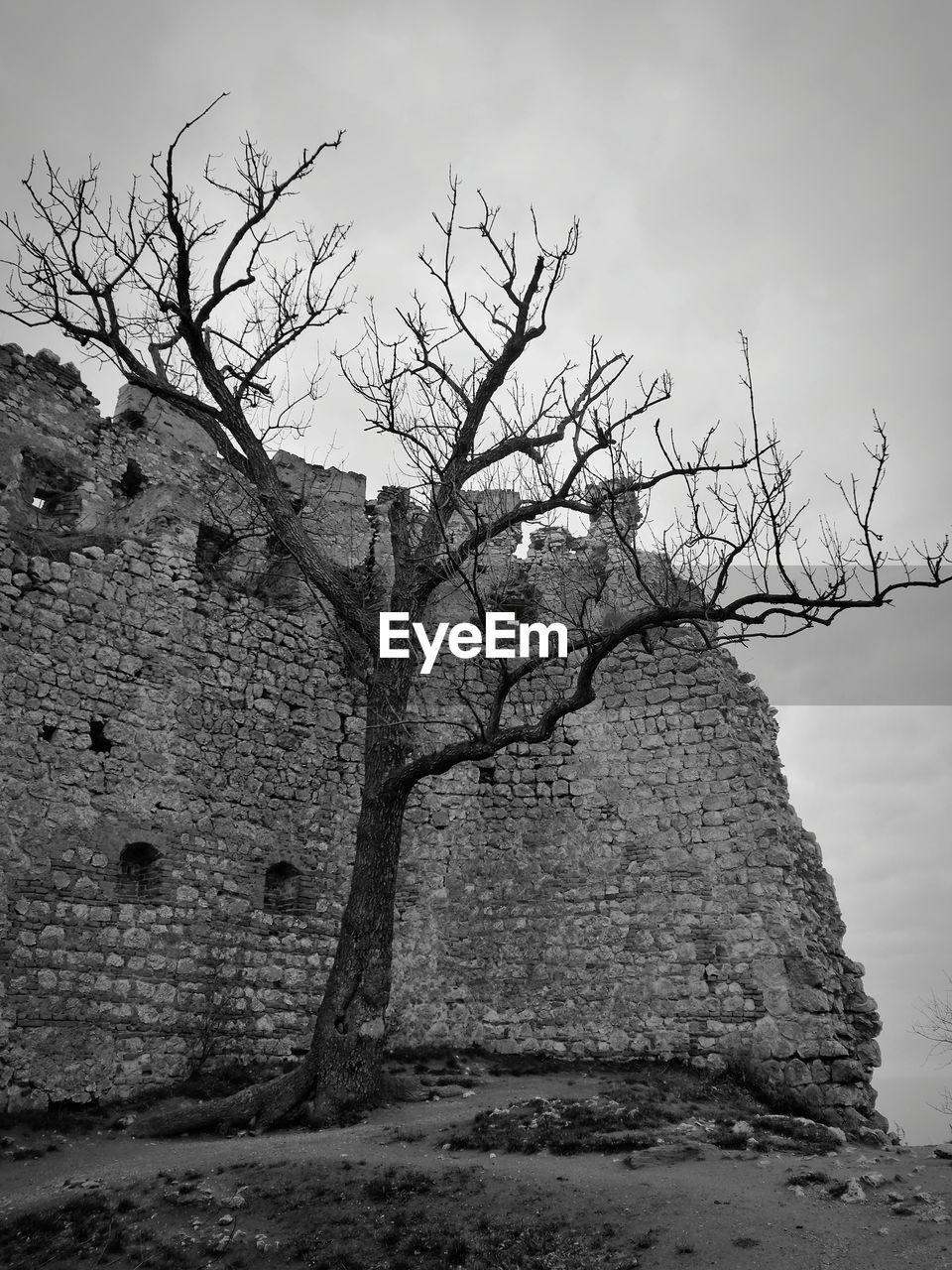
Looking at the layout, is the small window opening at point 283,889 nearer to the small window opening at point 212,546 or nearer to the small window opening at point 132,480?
the small window opening at point 212,546

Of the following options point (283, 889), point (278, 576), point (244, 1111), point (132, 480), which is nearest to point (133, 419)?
point (132, 480)

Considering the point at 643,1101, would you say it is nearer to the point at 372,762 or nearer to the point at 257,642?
the point at 372,762

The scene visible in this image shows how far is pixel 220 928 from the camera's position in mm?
10766

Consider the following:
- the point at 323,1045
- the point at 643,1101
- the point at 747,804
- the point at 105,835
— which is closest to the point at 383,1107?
the point at 323,1045

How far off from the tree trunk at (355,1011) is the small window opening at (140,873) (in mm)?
2215

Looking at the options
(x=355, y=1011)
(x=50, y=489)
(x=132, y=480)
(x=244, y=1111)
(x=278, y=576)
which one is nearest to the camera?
(x=244, y=1111)

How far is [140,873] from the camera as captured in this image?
10.6 m

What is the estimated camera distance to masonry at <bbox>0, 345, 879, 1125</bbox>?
389 inches

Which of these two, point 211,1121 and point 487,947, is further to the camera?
point 487,947

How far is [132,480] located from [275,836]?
4.75m

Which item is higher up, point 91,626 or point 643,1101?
point 91,626

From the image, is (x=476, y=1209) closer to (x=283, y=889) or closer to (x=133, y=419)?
(x=283, y=889)

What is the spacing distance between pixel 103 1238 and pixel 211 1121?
2725 mm

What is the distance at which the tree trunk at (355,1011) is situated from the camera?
8711 millimetres
